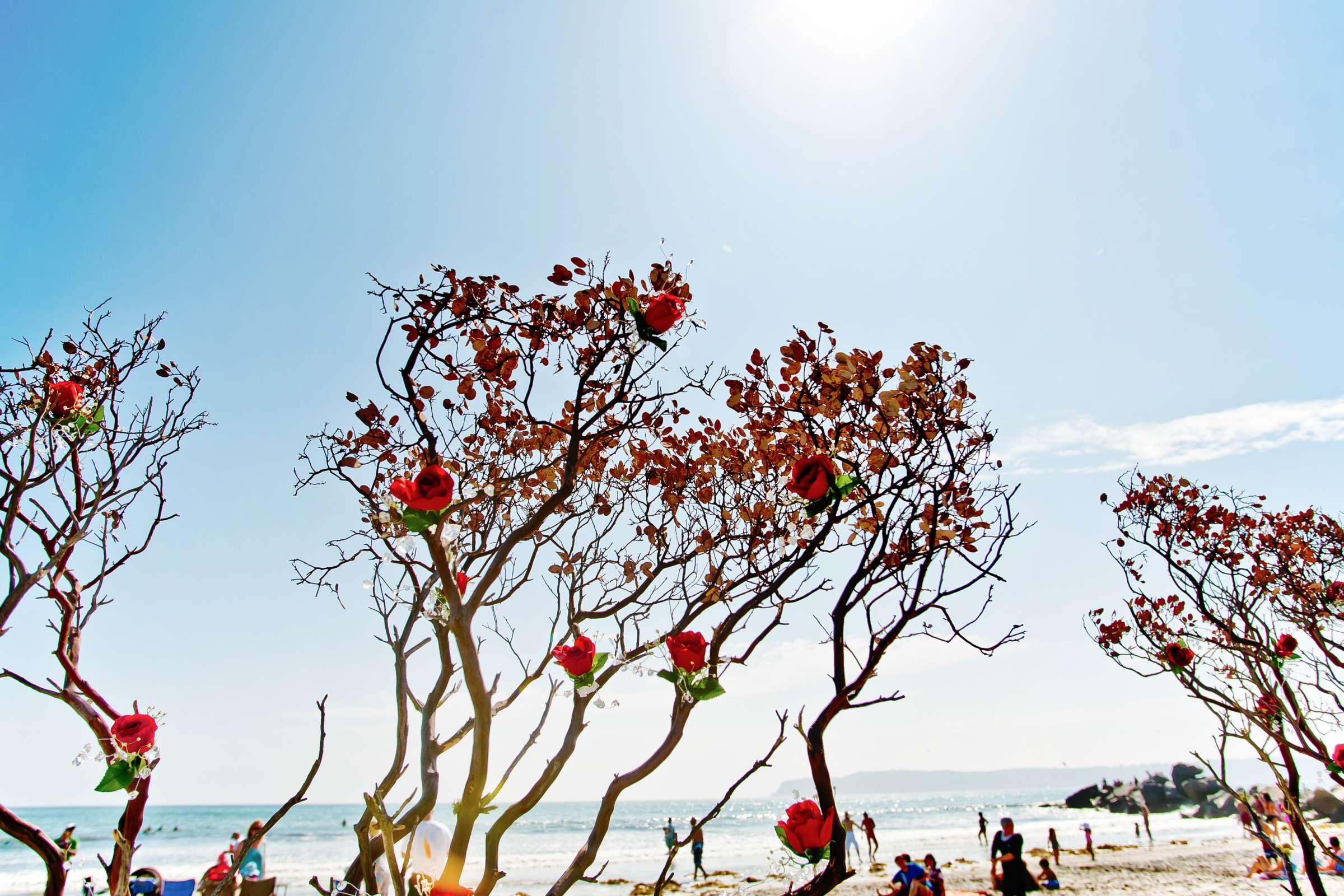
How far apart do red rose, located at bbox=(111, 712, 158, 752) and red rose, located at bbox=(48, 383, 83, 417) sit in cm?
223

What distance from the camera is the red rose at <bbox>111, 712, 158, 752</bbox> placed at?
2.50m

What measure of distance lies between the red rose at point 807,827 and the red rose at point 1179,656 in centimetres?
514

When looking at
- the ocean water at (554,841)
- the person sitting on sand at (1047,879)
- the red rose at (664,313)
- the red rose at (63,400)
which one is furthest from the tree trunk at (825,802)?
the person sitting on sand at (1047,879)

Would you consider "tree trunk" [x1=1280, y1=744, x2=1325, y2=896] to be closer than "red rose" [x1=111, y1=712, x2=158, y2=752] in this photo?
No

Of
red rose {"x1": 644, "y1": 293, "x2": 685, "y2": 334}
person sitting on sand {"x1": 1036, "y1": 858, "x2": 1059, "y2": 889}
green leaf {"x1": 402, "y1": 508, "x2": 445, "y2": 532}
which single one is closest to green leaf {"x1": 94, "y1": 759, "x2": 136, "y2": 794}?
green leaf {"x1": 402, "y1": 508, "x2": 445, "y2": 532}

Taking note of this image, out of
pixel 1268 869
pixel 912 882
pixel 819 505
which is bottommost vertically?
pixel 1268 869

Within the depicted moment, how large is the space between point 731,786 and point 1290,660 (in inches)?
264

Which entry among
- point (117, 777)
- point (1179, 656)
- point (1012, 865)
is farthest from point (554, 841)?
point (117, 777)

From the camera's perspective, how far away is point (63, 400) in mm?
3887

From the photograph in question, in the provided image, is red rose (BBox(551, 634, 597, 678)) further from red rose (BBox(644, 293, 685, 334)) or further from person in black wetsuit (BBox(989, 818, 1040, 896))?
person in black wetsuit (BBox(989, 818, 1040, 896))

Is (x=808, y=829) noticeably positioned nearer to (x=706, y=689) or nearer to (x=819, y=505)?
(x=706, y=689)

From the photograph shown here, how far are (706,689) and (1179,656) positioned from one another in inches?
201

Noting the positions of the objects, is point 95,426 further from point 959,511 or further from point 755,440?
point 959,511

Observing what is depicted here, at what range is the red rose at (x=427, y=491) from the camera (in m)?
2.11
